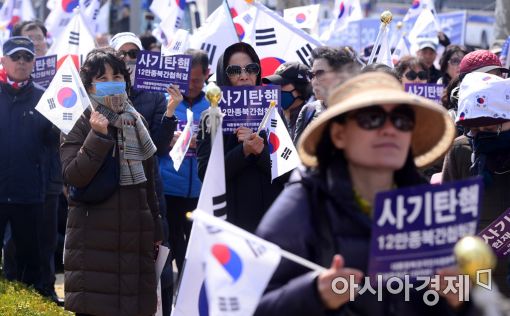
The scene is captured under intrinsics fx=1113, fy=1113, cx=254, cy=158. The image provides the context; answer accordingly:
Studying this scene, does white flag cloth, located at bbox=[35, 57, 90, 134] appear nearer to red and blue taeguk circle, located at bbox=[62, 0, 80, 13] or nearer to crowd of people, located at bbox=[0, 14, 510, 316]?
crowd of people, located at bbox=[0, 14, 510, 316]

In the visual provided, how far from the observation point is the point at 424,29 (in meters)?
13.3

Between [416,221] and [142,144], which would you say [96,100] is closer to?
[142,144]

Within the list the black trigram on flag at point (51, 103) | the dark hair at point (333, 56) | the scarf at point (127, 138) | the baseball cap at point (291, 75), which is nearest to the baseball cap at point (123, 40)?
the baseball cap at point (291, 75)

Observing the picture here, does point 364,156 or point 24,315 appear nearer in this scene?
point 364,156

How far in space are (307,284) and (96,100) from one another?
326 centimetres

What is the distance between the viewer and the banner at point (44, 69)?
9.88m

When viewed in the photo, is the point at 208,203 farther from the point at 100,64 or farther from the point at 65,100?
the point at 65,100

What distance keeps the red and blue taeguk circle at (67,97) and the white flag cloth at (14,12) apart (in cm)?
800

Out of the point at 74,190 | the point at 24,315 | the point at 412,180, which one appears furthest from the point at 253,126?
the point at 412,180

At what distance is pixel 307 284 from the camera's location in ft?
11.0

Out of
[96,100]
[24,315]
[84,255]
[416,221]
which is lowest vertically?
[24,315]

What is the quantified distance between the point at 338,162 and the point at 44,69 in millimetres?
6714

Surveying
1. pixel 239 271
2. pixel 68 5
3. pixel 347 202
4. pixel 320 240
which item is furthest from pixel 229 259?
pixel 68 5

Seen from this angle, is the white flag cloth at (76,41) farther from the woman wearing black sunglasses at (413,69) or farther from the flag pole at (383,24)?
the flag pole at (383,24)
